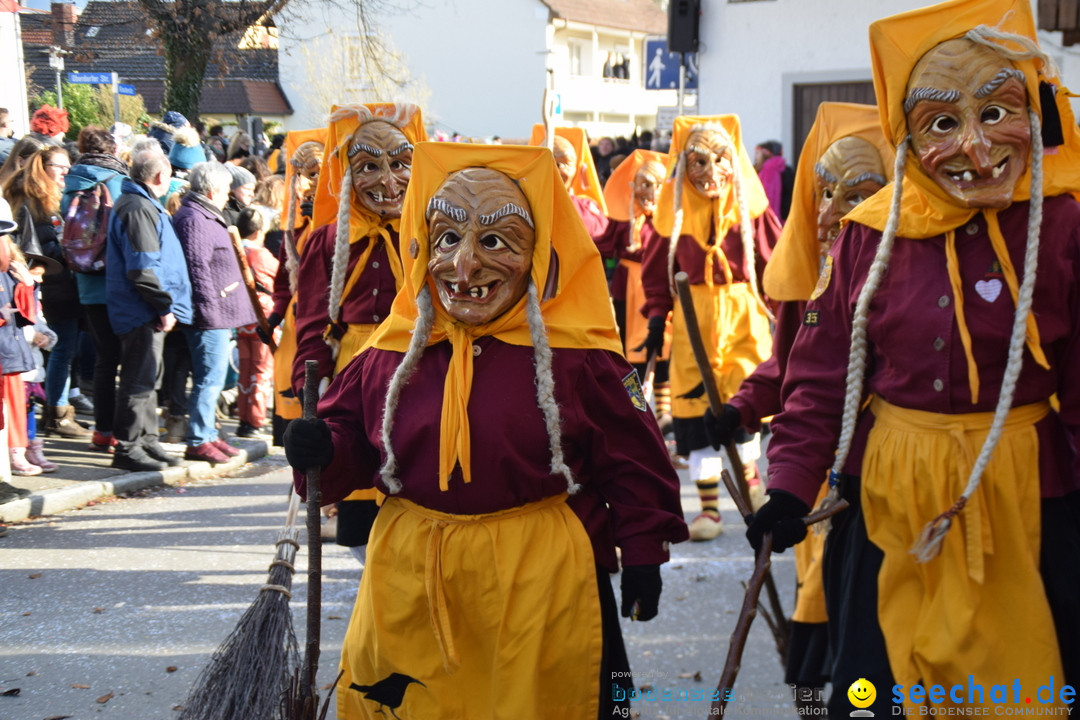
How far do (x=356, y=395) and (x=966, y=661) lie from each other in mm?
1777

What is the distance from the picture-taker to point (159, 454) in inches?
314

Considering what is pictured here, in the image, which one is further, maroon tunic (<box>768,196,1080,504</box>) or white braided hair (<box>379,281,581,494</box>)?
white braided hair (<box>379,281,581,494</box>)

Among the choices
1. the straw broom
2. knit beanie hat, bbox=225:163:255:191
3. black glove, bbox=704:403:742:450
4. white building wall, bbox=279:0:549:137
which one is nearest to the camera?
the straw broom

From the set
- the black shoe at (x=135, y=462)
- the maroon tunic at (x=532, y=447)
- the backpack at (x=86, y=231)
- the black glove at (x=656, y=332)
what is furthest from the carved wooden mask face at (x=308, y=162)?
the maroon tunic at (x=532, y=447)

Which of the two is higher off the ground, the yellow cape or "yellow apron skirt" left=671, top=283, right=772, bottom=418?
the yellow cape

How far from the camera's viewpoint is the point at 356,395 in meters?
3.21

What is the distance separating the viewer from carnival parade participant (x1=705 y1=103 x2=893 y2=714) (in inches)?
142

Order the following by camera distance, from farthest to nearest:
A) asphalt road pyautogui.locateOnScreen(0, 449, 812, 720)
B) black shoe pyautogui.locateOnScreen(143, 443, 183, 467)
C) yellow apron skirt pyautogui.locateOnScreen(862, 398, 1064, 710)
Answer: black shoe pyautogui.locateOnScreen(143, 443, 183, 467)
asphalt road pyautogui.locateOnScreen(0, 449, 812, 720)
yellow apron skirt pyautogui.locateOnScreen(862, 398, 1064, 710)

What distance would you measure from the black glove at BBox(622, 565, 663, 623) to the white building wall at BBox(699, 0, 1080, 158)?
14313 millimetres

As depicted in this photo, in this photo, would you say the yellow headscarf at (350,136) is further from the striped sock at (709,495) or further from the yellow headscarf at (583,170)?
the yellow headscarf at (583,170)

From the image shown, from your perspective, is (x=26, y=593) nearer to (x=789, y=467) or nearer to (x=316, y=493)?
(x=316, y=493)

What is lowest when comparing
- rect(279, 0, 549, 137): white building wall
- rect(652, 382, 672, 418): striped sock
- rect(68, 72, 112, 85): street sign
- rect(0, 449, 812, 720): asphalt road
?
rect(0, 449, 812, 720): asphalt road

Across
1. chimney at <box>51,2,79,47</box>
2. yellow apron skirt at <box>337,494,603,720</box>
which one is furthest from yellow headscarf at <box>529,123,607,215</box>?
yellow apron skirt at <box>337,494,603,720</box>

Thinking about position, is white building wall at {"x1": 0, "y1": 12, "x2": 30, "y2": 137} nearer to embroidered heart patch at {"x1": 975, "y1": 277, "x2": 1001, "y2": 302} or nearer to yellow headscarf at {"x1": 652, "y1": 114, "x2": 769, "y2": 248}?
yellow headscarf at {"x1": 652, "y1": 114, "x2": 769, "y2": 248}
